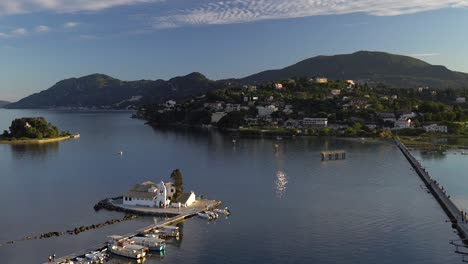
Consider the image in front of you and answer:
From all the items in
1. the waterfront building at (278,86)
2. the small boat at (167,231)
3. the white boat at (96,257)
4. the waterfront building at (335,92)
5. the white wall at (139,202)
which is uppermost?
the waterfront building at (278,86)

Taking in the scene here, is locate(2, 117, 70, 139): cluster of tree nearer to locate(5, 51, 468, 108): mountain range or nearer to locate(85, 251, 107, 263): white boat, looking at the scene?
locate(85, 251, 107, 263): white boat

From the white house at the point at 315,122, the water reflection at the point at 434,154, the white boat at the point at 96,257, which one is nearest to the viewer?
the white boat at the point at 96,257

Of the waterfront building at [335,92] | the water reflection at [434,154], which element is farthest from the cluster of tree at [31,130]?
the waterfront building at [335,92]

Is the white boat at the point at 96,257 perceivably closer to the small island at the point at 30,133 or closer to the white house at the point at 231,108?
the small island at the point at 30,133

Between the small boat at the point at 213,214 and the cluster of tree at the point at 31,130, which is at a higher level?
the cluster of tree at the point at 31,130

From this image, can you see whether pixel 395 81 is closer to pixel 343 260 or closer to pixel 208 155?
pixel 208 155

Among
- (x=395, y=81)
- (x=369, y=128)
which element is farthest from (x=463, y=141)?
(x=395, y=81)
